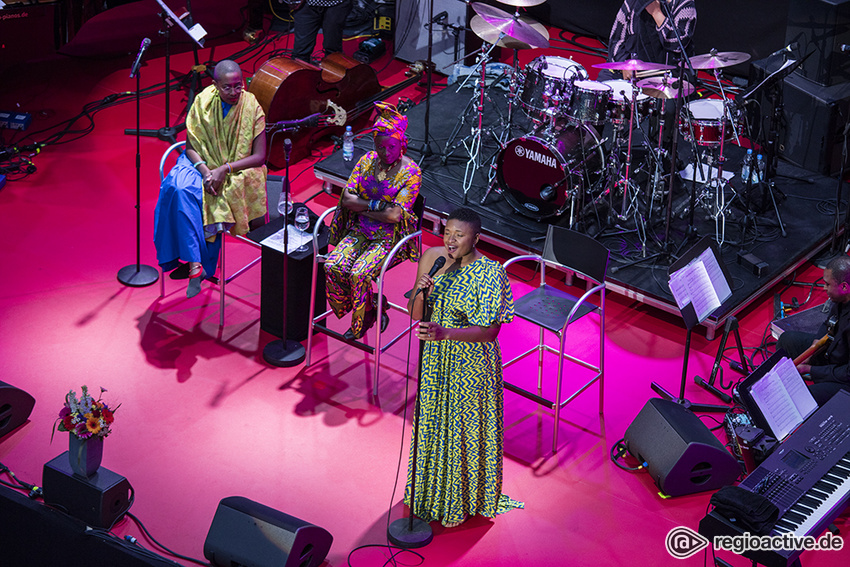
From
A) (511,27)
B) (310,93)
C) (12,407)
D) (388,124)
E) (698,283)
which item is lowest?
(12,407)

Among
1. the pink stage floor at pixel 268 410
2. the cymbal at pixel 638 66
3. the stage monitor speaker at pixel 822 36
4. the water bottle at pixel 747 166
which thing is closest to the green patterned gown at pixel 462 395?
the pink stage floor at pixel 268 410

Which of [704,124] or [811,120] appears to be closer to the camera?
[704,124]

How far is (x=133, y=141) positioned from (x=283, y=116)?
1.46m

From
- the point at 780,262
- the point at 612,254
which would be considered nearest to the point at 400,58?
the point at 612,254

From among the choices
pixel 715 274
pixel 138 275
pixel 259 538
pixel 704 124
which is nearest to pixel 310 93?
pixel 138 275

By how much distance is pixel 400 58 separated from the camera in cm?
1037

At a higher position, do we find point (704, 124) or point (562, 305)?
point (704, 124)

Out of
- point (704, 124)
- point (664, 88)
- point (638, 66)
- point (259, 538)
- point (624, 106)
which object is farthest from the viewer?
point (624, 106)

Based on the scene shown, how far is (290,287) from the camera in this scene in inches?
246

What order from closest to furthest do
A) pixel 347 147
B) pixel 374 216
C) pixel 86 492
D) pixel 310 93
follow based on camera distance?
pixel 86 492, pixel 374 216, pixel 347 147, pixel 310 93

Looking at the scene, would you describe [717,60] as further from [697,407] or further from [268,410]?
[268,410]

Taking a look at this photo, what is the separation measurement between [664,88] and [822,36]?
2377 millimetres

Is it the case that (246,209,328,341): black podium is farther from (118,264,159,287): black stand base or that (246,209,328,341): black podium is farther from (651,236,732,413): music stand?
(651,236,732,413): music stand

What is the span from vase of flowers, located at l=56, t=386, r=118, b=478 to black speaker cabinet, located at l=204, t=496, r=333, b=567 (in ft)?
2.23
